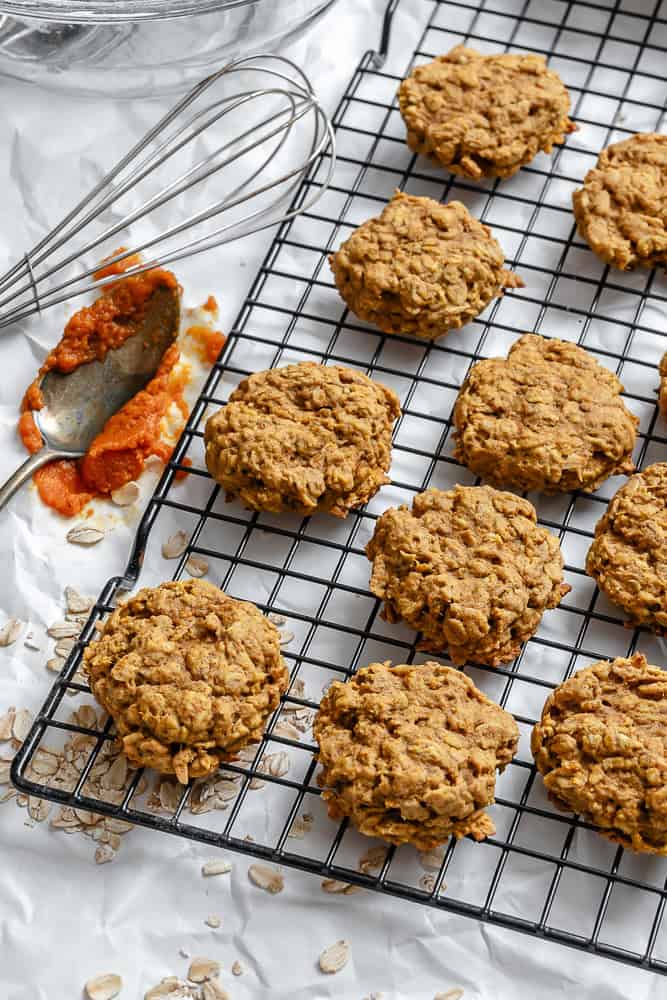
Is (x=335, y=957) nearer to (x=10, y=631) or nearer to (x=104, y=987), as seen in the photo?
(x=104, y=987)

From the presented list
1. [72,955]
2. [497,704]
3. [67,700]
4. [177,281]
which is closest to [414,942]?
[497,704]

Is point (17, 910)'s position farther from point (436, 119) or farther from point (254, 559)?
point (436, 119)

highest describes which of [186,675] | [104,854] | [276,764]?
[186,675]

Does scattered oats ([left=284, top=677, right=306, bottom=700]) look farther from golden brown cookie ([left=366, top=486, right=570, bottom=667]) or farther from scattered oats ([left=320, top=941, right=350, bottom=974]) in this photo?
scattered oats ([left=320, top=941, right=350, bottom=974])

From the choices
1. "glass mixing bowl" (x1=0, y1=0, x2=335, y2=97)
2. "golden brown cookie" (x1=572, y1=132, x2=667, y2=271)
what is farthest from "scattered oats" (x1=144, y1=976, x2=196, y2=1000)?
"glass mixing bowl" (x1=0, y1=0, x2=335, y2=97)

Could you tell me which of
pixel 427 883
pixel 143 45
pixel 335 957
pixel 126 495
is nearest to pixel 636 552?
pixel 427 883

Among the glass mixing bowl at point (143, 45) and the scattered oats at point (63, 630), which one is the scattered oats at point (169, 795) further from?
the glass mixing bowl at point (143, 45)

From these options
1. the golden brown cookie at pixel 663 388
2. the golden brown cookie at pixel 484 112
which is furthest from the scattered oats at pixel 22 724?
the golden brown cookie at pixel 484 112
